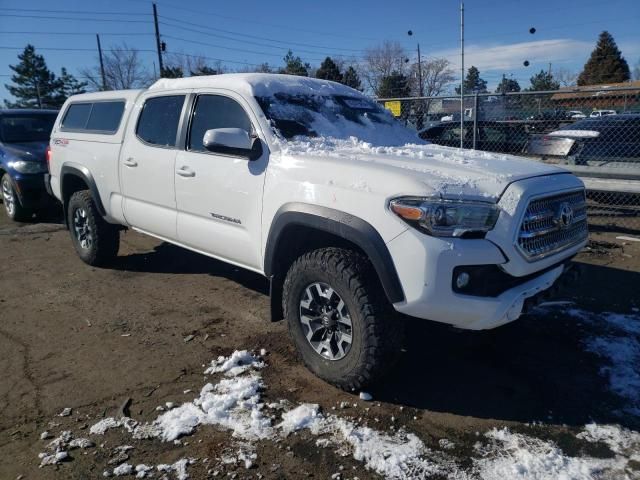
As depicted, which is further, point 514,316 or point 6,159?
point 6,159

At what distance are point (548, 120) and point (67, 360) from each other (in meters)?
8.26

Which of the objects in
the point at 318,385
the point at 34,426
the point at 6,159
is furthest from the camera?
the point at 6,159

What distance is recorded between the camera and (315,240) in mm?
3406

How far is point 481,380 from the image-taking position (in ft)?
11.1

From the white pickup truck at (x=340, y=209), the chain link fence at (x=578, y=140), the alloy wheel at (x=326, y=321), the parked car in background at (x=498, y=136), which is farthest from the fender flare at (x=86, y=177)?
the parked car in background at (x=498, y=136)

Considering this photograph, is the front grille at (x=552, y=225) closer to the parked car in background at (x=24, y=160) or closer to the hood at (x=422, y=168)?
the hood at (x=422, y=168)

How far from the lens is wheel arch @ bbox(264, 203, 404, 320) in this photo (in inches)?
109

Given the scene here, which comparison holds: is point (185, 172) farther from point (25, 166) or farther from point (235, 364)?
point (25, 166)

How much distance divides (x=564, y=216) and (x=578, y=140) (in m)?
5.86

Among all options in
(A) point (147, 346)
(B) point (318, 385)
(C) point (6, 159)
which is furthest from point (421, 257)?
(C) point (6, 159)

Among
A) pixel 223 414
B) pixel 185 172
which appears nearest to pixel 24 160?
pixel 185 172

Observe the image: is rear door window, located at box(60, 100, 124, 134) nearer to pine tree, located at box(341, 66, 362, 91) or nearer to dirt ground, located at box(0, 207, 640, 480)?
dirt ground, located at box(0, 207, 640, 480)

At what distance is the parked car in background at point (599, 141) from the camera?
7.96 metres

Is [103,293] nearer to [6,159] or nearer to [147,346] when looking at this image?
[147,346]
